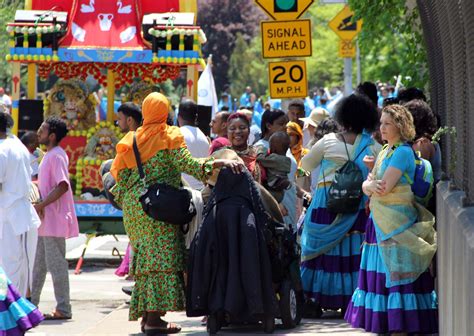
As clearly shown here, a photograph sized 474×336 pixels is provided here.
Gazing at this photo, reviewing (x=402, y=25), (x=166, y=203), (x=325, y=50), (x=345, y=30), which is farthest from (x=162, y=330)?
(x=325, y=50)

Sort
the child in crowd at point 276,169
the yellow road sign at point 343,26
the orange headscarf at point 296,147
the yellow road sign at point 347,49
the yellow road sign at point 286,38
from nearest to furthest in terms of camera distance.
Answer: the child in crowd at point 276,169 → the orange headscarf at point 296,147 → the yellow road sign at point 286,38 → the yellow road sign at point 347,49 → the yellow road sign at point 343,26

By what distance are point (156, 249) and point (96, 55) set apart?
23.1ft

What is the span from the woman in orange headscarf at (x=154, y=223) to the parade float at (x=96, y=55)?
639 centimetres

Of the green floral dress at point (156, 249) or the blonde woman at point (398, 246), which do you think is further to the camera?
the green floral dress at point (156, 249)

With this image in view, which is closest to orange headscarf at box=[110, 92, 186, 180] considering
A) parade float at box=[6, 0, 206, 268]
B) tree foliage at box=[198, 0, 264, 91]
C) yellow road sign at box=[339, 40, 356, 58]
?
parade float at box=[6, 0, 206, 268]

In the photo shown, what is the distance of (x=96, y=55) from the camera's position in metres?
16.2

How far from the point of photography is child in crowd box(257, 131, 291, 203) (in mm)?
10367

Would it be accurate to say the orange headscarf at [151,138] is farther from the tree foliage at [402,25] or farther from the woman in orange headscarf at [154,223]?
the tree foliage at [402,25]

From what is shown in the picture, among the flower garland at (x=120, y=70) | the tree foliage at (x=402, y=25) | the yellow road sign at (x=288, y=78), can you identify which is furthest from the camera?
the flower garland at (x=120, y=70)

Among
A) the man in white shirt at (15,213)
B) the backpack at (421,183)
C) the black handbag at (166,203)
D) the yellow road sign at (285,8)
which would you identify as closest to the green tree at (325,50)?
the yellow road sign at (285,8)

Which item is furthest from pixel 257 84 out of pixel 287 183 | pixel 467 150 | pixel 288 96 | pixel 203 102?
pixel 467 150

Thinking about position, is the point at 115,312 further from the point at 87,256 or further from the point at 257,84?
the point at 257,84

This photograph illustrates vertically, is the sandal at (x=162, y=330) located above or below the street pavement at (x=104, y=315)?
above

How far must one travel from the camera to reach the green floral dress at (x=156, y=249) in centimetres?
954
